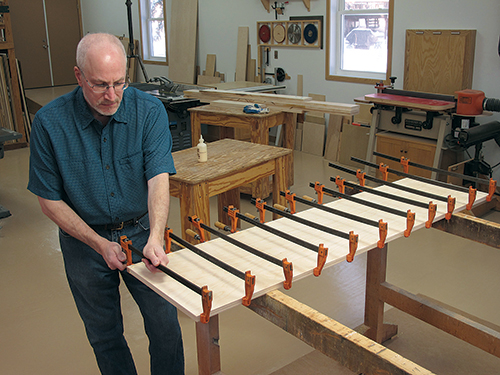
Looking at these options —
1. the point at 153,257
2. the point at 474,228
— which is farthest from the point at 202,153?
the point at 474,228

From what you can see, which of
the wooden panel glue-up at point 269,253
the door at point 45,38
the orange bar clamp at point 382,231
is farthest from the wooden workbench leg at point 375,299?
the door at point 45,38

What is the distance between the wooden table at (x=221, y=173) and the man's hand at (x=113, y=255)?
3.28ft

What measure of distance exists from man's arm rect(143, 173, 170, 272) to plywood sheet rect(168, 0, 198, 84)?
20.5 feet

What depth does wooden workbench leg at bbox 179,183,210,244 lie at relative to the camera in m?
2.62

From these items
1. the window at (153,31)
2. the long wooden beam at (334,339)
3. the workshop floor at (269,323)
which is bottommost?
the workshop floor at (269,323)

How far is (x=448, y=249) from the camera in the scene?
3.44m

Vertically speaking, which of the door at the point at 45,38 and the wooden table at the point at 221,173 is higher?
the door at the point at 45,38

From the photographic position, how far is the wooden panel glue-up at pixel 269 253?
1410 millimetres

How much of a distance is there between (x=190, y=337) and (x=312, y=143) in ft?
12.8

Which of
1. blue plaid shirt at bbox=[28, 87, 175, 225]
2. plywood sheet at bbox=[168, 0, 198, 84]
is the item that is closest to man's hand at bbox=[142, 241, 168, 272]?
blue plaid shirt at bbox=[28, 87, 175, 225]

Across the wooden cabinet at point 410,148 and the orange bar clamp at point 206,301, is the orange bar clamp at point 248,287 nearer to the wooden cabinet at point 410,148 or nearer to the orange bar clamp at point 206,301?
the orange bar clamp at point 206,301

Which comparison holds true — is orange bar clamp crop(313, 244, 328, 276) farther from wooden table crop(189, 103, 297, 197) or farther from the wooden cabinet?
the wooden cabinet

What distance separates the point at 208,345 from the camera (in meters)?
1.49

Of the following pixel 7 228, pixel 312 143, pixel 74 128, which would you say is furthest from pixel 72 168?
pixel 312 143
